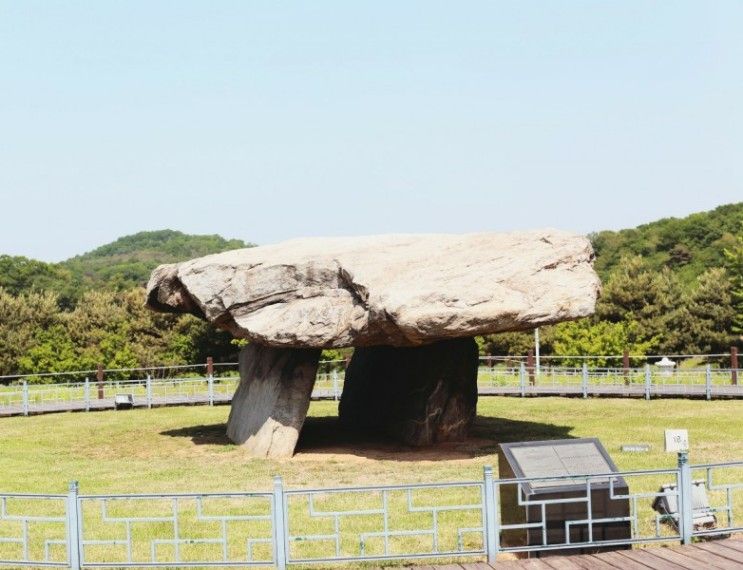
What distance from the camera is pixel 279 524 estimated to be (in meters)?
9.30

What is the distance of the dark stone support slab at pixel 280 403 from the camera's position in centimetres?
1803

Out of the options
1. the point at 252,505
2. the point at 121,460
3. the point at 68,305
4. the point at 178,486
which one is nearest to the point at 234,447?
the point at 121,460

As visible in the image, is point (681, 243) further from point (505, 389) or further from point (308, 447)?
point (308, 447)

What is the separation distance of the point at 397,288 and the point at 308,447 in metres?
4.66

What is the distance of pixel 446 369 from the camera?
18922 millimetres

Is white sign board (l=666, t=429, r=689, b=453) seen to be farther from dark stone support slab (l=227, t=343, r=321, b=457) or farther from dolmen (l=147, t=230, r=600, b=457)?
dark stone support slab (l=227, t=343, r=321, b=457)

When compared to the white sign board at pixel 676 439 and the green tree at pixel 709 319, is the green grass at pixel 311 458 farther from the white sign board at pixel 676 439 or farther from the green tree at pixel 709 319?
the green tree at pixel 709 319

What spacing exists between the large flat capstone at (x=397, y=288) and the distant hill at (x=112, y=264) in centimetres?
4245

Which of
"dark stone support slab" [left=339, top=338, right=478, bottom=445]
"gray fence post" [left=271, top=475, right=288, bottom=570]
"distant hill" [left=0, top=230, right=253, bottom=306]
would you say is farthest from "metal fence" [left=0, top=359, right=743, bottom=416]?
"distant hill" [left=0, top=230, right=253, bottom=306]

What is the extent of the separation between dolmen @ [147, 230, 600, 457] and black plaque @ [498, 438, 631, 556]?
531cm

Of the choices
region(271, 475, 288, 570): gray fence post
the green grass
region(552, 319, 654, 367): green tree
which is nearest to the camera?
region(271, 475, 288, 570): gray fence post

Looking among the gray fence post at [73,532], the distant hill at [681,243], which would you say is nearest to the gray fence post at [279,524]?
the gray fence post at [73,532]

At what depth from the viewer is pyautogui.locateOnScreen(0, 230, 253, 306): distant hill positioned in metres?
69.6

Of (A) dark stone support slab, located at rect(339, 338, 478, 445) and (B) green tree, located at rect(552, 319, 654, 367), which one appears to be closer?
(A) dark stone support slab, located at rect(339, 338, 478, 445)
